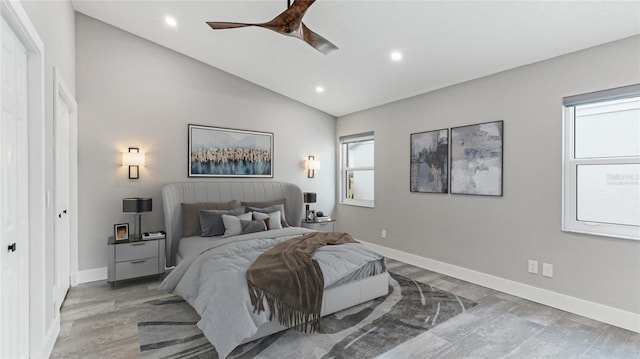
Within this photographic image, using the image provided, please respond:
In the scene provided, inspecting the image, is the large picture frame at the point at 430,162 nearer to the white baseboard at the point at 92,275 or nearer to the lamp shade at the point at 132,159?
the lamp shade at the point at 132,159

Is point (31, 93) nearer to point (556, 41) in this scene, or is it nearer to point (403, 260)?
point (556, 41)

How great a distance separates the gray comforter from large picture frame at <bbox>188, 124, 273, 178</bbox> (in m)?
1.64

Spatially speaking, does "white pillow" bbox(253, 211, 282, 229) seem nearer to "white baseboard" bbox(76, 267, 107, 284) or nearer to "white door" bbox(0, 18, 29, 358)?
"white baseboard" bbox(76, 267, 107, 284)

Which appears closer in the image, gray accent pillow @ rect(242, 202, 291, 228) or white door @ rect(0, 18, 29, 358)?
white door @ rect(0, 18, 29, 358)

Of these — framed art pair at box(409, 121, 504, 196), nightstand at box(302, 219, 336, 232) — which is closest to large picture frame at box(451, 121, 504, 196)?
framed art pair at box(409, 121, 504, 196)

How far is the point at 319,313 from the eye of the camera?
104 inches

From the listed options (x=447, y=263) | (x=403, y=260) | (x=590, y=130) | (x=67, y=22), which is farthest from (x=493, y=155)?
(x=67, y=22)

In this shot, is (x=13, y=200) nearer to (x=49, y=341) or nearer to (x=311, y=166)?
(x=49, y=341)

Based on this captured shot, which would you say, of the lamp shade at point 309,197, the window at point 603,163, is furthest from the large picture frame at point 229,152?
the window at point 603,163

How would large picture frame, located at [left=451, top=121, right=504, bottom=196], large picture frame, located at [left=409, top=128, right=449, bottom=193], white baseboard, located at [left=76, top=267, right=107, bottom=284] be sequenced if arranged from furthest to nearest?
large picture frame, located at [left=409, top=128, right=449, bottom=193]
white baseboard, located at [left=76, top=267, right=107, bottom=284]
large picture frame, located at [left=451, top=121, right=504, bottom=196]

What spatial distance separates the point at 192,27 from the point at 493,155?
13.0ft

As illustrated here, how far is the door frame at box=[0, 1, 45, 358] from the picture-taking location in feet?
6.79

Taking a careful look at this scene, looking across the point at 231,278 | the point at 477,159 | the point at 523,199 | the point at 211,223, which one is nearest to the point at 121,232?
the point at 211,223

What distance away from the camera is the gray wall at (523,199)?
290cm
